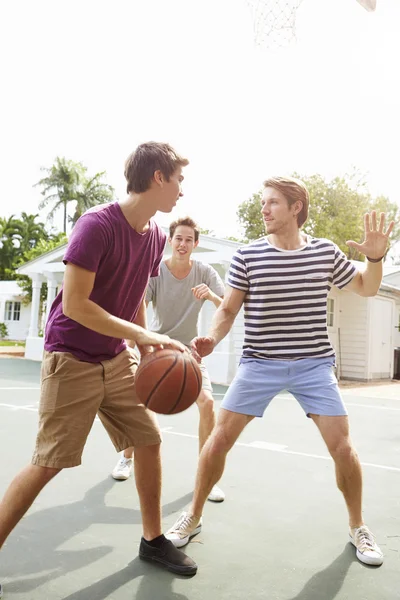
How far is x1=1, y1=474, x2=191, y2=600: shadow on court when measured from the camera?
2502mm

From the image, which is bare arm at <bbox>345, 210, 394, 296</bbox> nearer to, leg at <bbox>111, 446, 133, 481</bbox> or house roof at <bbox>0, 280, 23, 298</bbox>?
leg at <bbox>111, 446, 133, 481</bbox>

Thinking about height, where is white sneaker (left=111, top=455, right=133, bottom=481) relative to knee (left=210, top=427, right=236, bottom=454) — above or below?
below

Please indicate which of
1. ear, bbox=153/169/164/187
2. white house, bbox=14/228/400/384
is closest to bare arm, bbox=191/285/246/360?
ear, bbox=153/169/164/187

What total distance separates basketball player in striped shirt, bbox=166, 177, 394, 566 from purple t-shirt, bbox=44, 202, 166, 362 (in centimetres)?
56

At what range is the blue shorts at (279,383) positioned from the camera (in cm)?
300

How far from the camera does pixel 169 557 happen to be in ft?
8.84

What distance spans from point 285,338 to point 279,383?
9.8 inches

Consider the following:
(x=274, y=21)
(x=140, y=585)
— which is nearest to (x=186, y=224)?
(x=140, y=585)

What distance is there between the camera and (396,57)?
10516 mm

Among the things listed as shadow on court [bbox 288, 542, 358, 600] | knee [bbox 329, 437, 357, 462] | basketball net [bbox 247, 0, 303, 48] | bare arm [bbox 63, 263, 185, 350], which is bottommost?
shadow on court [bbox 288, 542, 358, 600]

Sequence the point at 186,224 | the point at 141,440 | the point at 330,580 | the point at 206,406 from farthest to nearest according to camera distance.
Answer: the point at 186,224 < the point at 206,406 < the point at 141,440 < the point at 330,580

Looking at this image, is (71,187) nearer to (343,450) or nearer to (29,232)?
(29,232)

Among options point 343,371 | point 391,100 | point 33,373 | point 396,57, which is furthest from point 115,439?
point 343,371

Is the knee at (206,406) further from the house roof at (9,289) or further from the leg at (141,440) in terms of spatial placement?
the house roof at (9,289)
